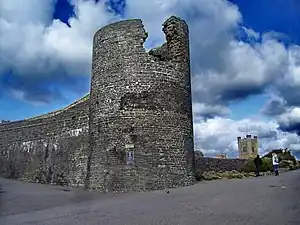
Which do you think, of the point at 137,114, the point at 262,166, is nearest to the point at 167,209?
the point at 137,114

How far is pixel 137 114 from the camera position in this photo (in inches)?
656

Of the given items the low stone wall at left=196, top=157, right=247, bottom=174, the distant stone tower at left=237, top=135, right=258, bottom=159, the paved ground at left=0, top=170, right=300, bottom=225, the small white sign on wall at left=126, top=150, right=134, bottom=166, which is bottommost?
the paved ground at left=0, top=170, right=300, bottom=225

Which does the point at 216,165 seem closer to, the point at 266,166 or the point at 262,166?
the point at 262,166

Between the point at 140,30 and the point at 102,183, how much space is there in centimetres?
713

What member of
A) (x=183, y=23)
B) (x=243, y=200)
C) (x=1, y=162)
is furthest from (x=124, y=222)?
(x=1, y=162)

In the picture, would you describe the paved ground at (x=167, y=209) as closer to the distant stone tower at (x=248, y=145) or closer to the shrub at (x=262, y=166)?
the shrub at (x=262, y=166)

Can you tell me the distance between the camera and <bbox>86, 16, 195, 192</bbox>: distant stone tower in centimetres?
1627

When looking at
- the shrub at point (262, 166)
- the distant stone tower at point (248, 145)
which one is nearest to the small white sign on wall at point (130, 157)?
the shrub at point (262, 166)

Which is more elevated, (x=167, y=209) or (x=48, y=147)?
(x=48, y=147)

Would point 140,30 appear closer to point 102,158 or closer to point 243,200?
point 102,158

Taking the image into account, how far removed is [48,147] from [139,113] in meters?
8.82

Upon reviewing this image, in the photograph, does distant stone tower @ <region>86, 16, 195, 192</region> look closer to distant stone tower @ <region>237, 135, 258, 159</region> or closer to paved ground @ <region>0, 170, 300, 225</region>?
paved ground @ <region>0, 170, 300, 225</region>

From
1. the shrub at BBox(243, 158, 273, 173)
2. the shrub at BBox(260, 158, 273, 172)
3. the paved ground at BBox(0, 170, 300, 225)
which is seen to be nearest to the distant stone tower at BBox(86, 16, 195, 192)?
the paved ground at BBox(0, 170, 300, 225)

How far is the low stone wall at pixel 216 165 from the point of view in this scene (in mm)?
24469
